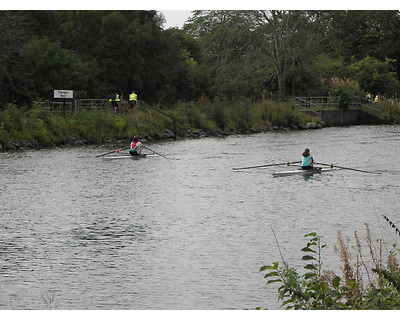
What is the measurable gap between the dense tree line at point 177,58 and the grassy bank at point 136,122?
12.8 ft

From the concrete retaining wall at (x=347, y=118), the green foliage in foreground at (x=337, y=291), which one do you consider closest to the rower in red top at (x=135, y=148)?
the green foliage in foreground at (x=337, y=291)

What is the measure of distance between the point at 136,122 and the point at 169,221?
33.3 meters

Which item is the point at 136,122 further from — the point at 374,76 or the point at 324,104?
the point at 374,76

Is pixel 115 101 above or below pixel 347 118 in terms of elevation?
above

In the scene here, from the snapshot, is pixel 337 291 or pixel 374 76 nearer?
pixel 337 291

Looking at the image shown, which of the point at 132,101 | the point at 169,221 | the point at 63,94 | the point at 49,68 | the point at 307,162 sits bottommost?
the point at 169,221

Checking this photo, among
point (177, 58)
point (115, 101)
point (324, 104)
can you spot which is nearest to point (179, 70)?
point (177, 58)

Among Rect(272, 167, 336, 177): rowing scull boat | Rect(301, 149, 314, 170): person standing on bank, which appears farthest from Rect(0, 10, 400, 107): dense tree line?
Rect(301, 149, 314, 170): person standing on bank

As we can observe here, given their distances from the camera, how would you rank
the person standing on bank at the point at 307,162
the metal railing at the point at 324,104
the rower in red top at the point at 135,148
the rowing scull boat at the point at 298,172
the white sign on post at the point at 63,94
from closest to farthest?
the person standing on bank at the point at 307,162 < the rowing scull boat at the point at 298,172 < the rower in red top at the point at 135,148 < the white sign on post at the point at 63,94 < the metal railing at the point at 324,104

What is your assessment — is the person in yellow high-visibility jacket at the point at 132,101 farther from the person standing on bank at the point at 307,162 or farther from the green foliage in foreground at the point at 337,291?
the green foliage in foreground at the point at 337,291

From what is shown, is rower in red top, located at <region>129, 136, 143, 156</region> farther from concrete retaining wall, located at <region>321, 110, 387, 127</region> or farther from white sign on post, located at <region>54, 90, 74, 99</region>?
concrete retaining wall, located at <region>321, 110, 387, 127</region>

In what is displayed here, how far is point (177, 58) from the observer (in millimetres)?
75562

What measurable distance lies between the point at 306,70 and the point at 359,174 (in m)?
42.2

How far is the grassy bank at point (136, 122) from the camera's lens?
53125 mm
